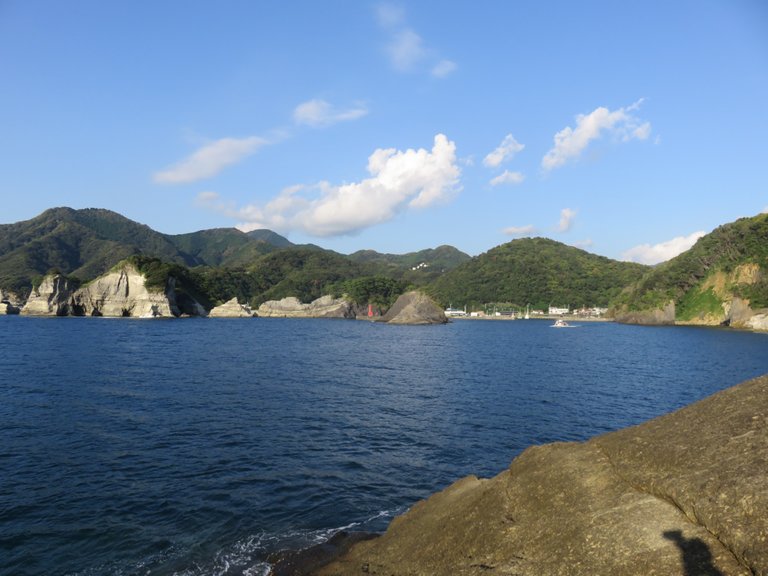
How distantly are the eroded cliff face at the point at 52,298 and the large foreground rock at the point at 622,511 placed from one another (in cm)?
20427

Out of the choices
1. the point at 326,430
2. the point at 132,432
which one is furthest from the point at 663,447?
the point at 132,432

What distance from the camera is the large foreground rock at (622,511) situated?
7.98m

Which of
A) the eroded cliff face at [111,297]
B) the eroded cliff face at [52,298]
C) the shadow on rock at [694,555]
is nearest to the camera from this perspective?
the shadow on rock at [694,555]

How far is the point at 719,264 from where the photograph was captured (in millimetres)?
173625

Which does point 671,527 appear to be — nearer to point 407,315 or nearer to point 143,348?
point 143,348

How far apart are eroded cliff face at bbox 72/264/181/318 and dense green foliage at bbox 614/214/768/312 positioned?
218 metres

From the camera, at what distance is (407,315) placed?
198 m

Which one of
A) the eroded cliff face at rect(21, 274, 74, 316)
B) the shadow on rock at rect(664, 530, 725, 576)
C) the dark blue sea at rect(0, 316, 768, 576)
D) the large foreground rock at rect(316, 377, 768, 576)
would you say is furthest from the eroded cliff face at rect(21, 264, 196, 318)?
the shadow on rock at rect(664, 530, 725, 576)

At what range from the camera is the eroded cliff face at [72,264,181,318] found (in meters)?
176

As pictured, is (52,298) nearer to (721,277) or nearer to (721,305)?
(721,277)

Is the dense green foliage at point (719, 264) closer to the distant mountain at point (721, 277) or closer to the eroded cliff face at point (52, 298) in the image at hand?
the distant mountain at point (721, 277)

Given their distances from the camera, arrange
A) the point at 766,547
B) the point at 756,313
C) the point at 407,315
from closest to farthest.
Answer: the point at 766,547, the point at 756,313, the point at 407,315

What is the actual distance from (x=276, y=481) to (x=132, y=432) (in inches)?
503

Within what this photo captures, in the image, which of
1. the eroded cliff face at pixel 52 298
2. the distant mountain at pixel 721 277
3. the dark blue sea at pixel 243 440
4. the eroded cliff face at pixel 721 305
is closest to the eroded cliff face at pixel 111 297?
the eroded cliff face at pixel 52 298
